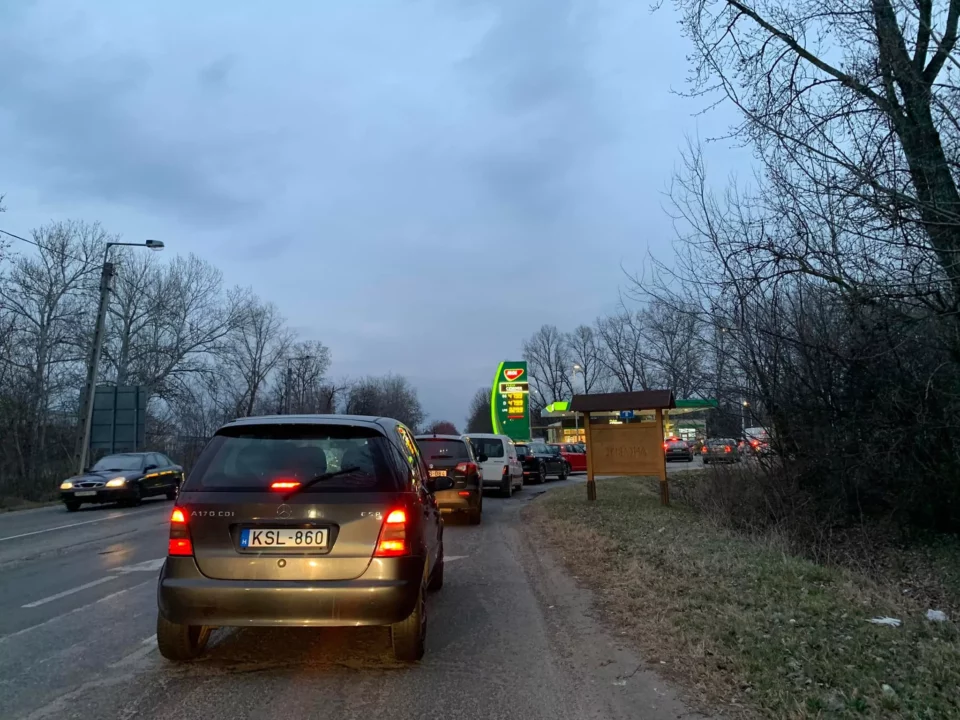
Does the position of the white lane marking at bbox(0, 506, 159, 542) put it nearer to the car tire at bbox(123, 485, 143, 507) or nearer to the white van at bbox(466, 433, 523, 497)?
the car tire at bbox(123, 485, 143, 507)

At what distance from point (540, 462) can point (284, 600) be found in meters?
23.7

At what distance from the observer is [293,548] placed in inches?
187

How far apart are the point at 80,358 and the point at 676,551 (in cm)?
3709

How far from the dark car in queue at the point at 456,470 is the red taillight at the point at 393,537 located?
875 cm

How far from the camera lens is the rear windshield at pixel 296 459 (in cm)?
494

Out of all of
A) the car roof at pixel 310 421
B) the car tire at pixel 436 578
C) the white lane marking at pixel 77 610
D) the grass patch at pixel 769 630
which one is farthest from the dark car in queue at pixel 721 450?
the car roof at pixel 310 421

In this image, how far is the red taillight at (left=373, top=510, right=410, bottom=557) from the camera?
188 inches

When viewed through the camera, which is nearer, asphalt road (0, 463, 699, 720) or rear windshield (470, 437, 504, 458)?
asphalt road (0, 463, 699, 720)

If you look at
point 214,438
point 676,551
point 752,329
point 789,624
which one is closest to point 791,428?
point 752,329

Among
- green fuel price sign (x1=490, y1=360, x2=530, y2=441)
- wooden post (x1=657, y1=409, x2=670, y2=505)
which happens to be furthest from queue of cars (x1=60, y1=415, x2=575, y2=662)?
green fuel price sign (x1=490, y1=360, x2=530, y2=441)

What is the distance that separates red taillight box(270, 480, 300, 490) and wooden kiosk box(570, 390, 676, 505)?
35.9 ft

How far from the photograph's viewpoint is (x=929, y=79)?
910cm

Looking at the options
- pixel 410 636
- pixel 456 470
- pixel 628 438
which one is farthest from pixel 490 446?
pixel 410 636

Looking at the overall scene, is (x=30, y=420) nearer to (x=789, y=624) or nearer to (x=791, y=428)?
(x=791, y=428)
